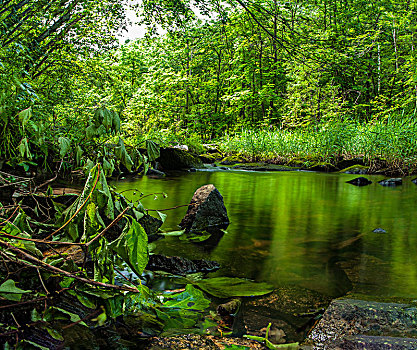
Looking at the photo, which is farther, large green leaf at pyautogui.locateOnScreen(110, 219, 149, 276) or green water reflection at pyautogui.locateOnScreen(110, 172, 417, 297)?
green water reflection at pyautogui.locateOnScreen(110, 172, 417, 297)

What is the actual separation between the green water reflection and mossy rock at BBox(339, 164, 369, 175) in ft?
15.7

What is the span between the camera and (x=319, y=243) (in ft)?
11.6

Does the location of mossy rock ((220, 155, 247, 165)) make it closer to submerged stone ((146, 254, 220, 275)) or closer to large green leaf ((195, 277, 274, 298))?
Result: submerged stone ((146, 254, 220, 275))

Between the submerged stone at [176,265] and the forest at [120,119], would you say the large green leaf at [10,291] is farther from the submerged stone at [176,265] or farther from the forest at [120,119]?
the submerged stone at [176,265]

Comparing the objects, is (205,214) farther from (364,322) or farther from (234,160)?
(234,160)

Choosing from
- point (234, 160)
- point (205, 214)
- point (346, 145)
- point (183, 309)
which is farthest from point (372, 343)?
point (234, 160)

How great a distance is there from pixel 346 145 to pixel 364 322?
39.9 feet

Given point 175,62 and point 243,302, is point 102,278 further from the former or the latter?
point 175,62

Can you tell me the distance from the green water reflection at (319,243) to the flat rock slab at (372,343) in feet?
2.72

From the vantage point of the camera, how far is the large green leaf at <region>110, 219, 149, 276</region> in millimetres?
1313

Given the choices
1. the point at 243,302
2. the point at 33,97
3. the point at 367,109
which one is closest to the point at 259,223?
the point at 243,302

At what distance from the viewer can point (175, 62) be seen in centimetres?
2669

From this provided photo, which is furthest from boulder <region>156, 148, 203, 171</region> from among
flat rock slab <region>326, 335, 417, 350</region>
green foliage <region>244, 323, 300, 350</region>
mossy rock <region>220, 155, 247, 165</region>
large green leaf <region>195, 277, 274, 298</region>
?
flat rock slab <region>326, 335, 417, 350</region>

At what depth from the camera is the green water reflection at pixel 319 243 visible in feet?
8.21
